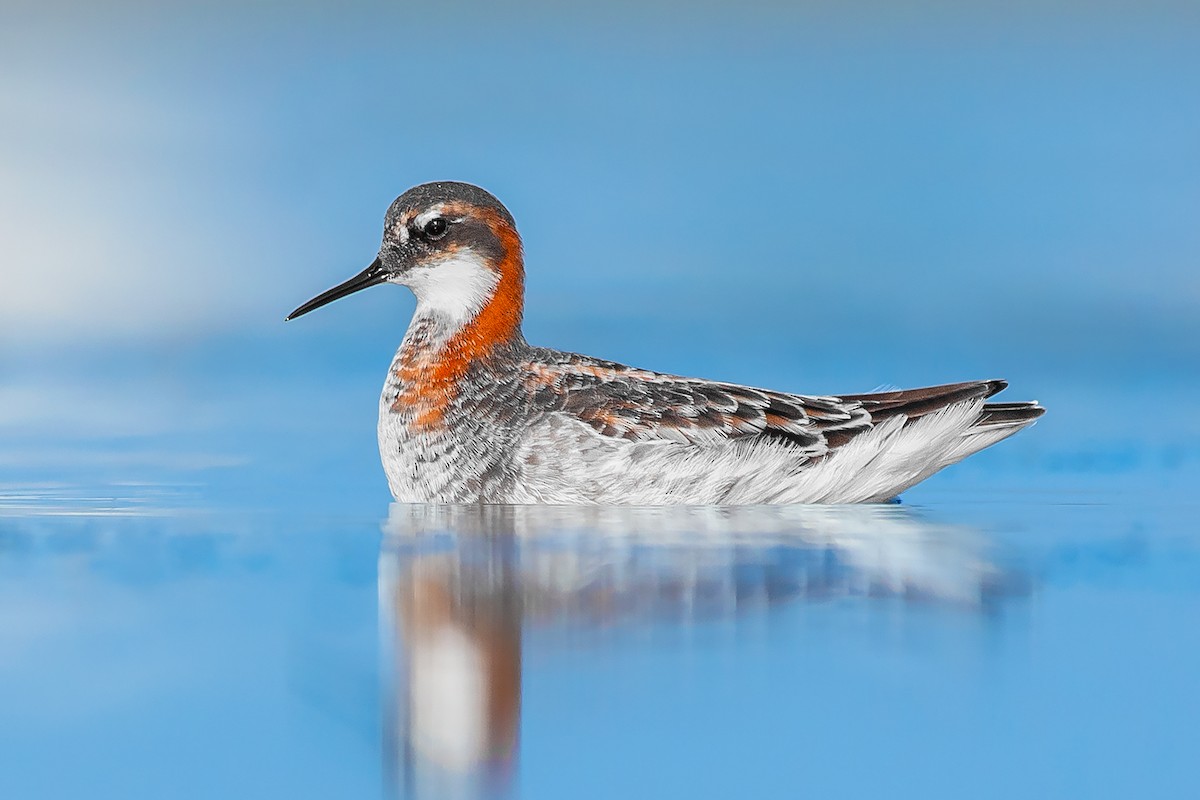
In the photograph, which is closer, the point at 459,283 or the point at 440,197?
the point at 440,197

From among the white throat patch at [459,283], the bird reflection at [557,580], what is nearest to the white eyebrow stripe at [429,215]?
the white throat patch at [459,283]

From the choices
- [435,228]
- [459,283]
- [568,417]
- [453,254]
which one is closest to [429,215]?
[435,228]

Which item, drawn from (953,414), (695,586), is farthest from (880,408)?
(695,586)

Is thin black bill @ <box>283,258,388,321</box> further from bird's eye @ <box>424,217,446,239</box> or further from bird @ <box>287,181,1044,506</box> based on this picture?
bird's eye @ <box>424,217,446,239</box>

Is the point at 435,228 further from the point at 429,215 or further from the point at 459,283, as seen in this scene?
the point at 459,283

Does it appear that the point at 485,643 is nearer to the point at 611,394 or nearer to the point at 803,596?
the point at 803,596

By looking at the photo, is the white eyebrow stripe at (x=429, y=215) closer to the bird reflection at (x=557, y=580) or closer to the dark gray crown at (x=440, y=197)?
the dark gray crown at (x=440, y=197)

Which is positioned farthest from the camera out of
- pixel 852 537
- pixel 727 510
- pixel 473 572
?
pixel 727 510
